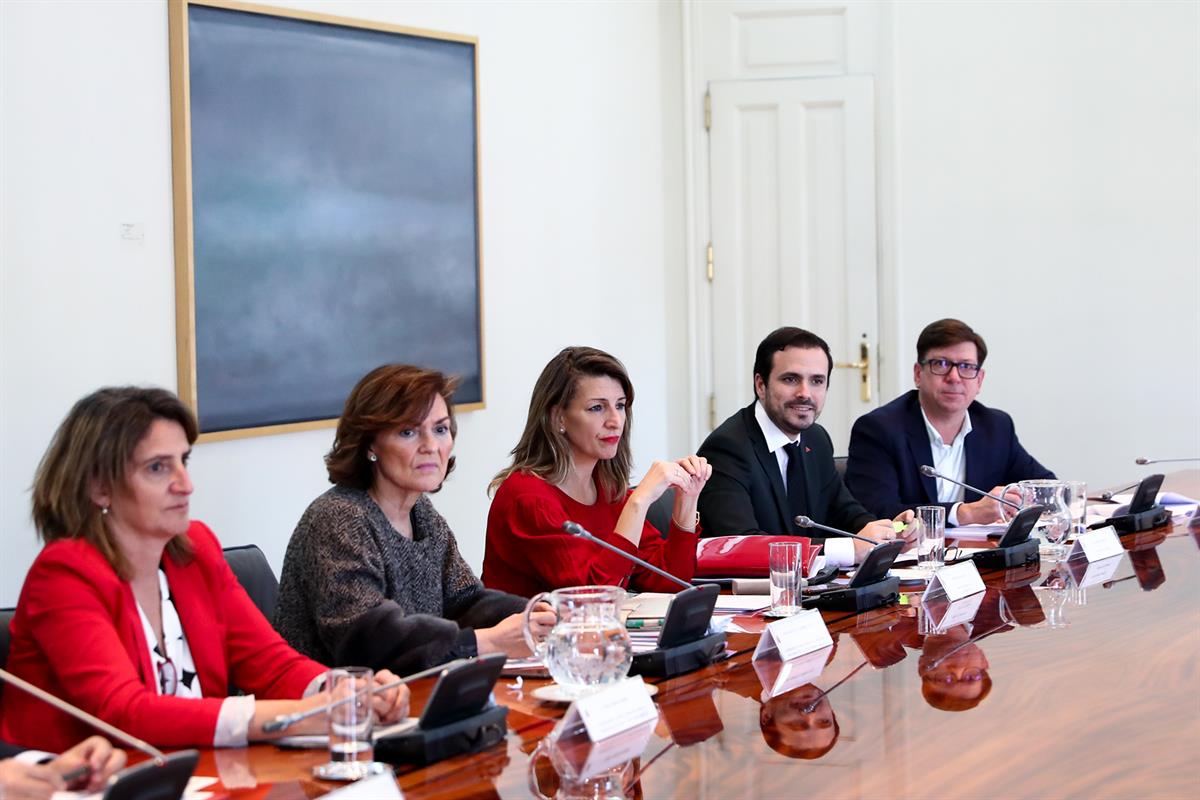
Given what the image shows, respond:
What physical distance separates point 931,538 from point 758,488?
69cm

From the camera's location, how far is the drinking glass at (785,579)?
235 centimetres

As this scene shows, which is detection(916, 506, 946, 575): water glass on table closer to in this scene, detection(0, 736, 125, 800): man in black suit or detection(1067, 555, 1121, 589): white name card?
detection(1067, 555, 1121, 589): white name card

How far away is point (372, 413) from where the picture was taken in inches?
95.6

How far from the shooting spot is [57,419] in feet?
11.6

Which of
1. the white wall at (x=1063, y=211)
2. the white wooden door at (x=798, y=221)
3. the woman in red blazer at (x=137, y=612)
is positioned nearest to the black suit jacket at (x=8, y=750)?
the woman in red blazer at (x=137, y=612)

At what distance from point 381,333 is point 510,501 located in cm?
174

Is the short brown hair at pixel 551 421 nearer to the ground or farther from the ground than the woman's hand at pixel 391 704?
farther from the ground

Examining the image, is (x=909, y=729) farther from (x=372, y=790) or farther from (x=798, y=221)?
(x=798, y=221)

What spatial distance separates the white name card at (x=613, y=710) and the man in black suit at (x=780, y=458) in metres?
1.62

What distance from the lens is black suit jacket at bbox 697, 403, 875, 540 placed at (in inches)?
132

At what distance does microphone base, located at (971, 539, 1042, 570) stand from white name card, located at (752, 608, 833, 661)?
84cm

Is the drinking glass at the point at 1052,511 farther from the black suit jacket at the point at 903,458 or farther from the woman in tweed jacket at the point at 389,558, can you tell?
the woman in tweed jacket at the point at 389,558

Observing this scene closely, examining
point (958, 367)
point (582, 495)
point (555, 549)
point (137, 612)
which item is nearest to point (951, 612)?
point (555, 549)

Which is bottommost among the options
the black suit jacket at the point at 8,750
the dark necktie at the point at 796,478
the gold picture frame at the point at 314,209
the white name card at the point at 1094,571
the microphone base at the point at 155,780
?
the black suit jacket at the point at 8,750
